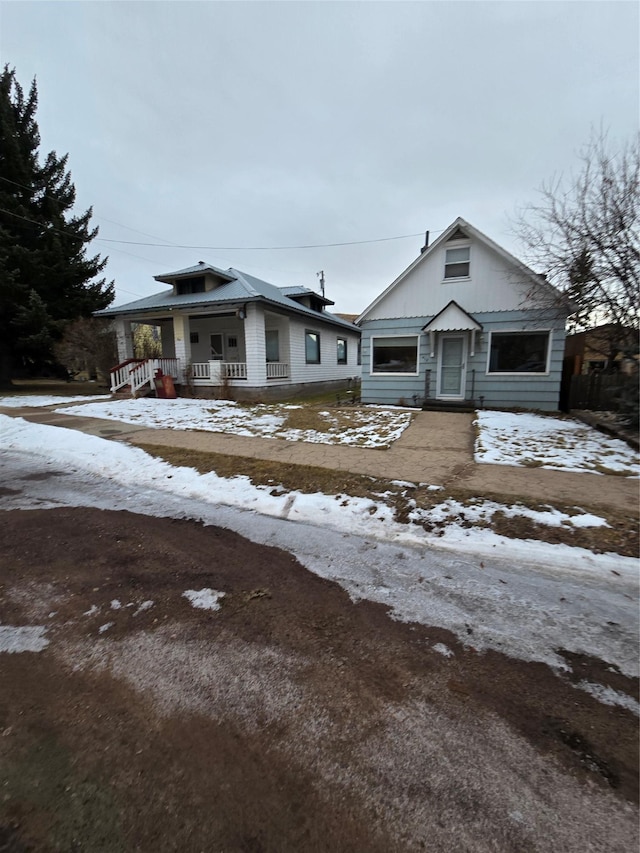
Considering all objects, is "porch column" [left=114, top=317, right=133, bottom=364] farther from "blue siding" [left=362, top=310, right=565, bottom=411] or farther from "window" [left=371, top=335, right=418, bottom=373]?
"window" [left=371, top=335, right=418, bottom=373]

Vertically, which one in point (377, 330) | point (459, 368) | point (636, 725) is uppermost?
point (377, 330)

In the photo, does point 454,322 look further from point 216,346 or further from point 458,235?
point 216,346

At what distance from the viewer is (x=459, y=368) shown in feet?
41.2

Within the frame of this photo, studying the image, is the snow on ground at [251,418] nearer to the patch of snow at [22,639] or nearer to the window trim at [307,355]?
the patch of snow at [22,639]

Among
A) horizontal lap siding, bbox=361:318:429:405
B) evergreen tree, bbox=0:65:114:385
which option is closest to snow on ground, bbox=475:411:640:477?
horizontal lap siding, bbox=361:318:429:405

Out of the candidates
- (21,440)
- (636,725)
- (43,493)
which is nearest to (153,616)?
(636,725)

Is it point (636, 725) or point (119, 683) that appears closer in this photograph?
point (636, 725)

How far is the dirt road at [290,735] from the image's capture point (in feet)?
4.59

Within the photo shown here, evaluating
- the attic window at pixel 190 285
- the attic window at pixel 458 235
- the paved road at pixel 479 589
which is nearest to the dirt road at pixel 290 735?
the paved road at pixel 479 589

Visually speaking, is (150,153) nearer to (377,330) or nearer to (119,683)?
(377,330)

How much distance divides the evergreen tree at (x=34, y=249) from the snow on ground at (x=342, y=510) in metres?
15.2

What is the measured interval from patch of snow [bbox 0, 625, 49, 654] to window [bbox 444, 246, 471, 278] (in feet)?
42.2

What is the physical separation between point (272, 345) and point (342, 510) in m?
14.5

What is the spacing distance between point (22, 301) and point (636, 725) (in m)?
23.7
